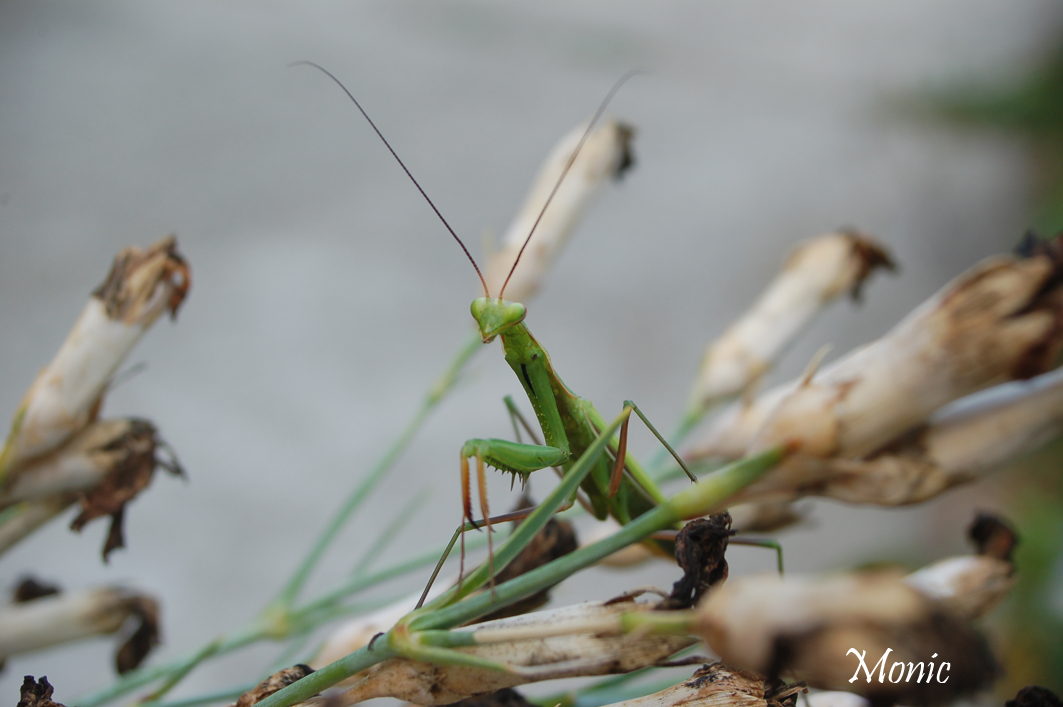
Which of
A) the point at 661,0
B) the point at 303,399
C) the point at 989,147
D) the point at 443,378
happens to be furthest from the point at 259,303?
the point at 989,147

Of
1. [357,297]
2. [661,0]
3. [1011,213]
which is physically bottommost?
[357,297]

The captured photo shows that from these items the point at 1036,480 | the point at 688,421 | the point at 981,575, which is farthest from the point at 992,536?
the point at 1036,480

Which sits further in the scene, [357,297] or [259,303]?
[357,297]

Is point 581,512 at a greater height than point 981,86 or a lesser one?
lesser

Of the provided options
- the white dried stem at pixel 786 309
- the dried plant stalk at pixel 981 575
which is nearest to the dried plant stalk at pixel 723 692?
the dried plant stalk at pixel 981 575

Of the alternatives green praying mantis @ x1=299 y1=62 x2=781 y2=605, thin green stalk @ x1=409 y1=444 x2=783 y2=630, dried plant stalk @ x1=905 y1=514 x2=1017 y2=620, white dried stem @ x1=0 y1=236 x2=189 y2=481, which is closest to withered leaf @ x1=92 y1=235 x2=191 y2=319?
white dried stem @ x1=0 y1=236 x2=189 y2=481

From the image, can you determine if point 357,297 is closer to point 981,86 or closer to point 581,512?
point 581,512
